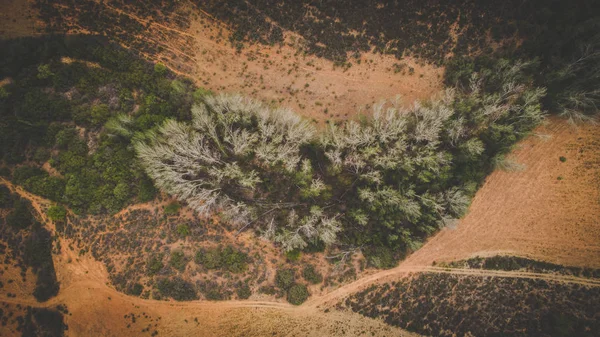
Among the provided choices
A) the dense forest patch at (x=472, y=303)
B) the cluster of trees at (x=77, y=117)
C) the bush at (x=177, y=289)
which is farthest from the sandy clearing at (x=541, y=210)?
the cluster of trees at (x=77, y=117)

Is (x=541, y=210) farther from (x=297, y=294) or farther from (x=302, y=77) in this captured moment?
(x=302, y=77)

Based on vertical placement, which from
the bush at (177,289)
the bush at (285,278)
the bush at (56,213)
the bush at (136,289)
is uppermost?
the bush at (285,278)

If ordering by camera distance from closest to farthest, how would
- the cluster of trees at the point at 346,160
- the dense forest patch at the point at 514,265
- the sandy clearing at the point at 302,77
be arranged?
the cluster of trees at the point at 346,160 → the dense forest patch at the point at 514,265 → the sandy clearing at the point at 302,77

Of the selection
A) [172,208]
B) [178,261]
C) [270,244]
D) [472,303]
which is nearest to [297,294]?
[270,244]

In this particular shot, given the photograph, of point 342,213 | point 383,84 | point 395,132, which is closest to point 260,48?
point 383,84

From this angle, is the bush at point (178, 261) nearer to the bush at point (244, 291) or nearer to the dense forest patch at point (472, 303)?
the bush at point (244, 291)

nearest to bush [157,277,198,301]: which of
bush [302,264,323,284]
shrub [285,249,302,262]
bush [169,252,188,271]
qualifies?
bush [169,252,188,271]
